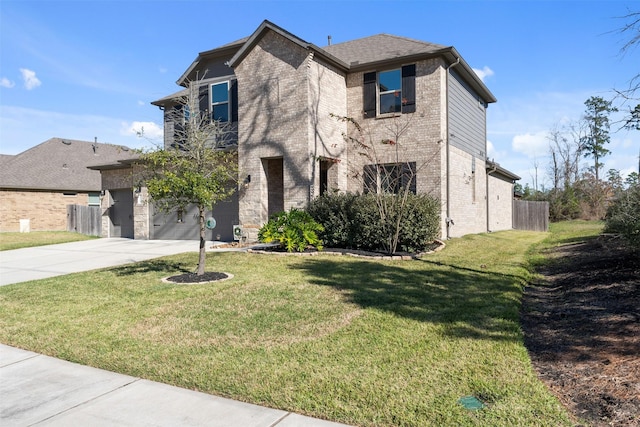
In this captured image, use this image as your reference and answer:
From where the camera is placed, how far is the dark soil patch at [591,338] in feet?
10.3

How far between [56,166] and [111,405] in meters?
28.7

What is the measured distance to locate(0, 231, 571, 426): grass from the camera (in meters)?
3.23

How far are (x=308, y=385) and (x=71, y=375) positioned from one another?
2310 mm

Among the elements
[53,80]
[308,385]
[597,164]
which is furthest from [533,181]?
[308,385]

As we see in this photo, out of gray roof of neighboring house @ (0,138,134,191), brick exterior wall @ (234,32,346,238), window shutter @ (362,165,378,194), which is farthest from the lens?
gray roof of neighboring house @ (0,138,134,191)

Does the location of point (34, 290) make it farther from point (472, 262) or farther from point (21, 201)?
point (21, 201)

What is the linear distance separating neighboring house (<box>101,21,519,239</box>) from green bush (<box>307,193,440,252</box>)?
2.03 m

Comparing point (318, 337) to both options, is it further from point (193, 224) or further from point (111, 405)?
point (193, 224)

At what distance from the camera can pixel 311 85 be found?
1385 cm

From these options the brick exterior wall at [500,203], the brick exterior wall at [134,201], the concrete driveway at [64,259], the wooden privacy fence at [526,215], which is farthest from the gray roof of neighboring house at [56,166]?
the wooden privacy fence at [526,215]

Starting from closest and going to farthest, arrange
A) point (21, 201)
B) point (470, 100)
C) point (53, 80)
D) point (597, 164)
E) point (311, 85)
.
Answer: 1. point (53, 80)
2. point (311, 85)
3. point (470, 100)
4. point (21, 201)
5. point (597, 164)

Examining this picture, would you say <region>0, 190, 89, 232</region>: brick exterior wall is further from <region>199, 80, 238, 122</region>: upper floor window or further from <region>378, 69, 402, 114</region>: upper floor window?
<region>378, 69, 402, 114</region>: upper floor window

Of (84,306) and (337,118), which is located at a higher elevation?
(337,118)

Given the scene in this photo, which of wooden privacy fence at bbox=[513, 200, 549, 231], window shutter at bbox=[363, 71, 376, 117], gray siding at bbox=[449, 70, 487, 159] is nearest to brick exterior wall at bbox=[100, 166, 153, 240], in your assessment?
window shutter at bbox=[363, 71, 376, 117]
